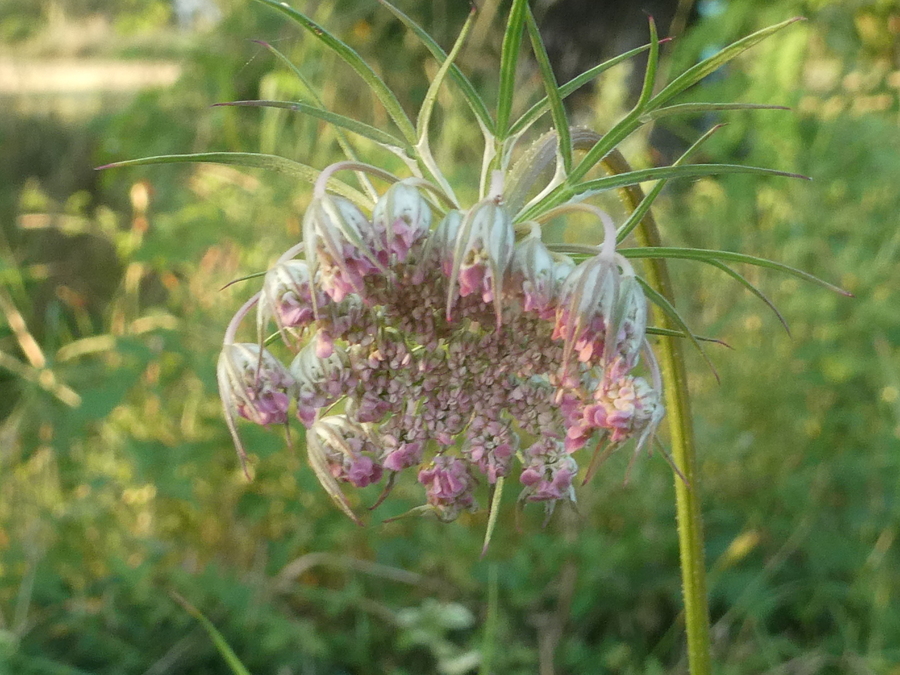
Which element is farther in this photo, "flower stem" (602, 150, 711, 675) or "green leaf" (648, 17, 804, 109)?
"flower stem" (602, 150, 711, 675)

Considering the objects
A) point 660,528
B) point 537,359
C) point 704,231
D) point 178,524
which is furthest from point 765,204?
point 537,359

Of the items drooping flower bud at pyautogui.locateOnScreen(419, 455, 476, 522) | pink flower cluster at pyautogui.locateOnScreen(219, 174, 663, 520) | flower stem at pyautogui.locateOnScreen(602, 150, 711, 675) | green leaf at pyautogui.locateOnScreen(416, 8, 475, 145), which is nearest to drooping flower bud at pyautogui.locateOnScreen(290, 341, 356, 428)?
pink flower cluster at pyautogui.locateOnScreen(219, 174, 663, 520)

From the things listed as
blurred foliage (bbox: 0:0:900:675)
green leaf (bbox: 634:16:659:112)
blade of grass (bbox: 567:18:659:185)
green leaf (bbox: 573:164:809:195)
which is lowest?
blurred foliage (bbox: 0:0:900:675)

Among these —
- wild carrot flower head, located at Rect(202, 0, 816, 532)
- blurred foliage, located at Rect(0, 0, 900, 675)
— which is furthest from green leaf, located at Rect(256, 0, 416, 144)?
blurred foliage, located at Rect(0, 0, 900, 675)

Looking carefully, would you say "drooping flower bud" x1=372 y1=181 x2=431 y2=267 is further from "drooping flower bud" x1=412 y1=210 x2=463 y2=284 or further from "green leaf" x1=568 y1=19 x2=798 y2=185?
"green leaf" x1=568 y1=19 x2=798 y2=185

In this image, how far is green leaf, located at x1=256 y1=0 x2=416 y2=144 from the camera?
2.33 ft

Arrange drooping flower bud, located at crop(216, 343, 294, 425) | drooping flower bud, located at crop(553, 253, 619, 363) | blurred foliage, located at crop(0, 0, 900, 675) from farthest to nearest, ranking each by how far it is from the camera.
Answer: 1. blurred foliage, located at crop(0, 0, 900, 675)
2. drooping flower bud, located at crop(216, 343, 294, 425)
3. drooping flower bud, located at crop(553, 253, 619, 363)

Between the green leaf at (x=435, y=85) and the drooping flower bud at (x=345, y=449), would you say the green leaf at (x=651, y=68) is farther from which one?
the drooping flower bud at (x=345, y=449)

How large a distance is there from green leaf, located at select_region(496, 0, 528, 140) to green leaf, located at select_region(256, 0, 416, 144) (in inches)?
3.2

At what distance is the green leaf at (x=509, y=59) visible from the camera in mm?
676

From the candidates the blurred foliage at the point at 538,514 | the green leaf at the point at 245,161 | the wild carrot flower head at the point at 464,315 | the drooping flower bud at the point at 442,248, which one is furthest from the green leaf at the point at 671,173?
the blurred foliage at the point at 538,514

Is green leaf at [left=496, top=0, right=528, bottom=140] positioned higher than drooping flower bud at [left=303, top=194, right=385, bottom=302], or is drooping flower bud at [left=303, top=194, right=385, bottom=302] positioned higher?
green leaf at [left=496, top=0, right=528, bottom=140]

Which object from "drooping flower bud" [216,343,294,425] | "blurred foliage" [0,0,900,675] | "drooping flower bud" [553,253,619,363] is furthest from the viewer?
"blurred foliage" [0,0,900,675]

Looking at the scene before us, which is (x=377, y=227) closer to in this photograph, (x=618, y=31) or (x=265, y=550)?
(x=265, y=550)
